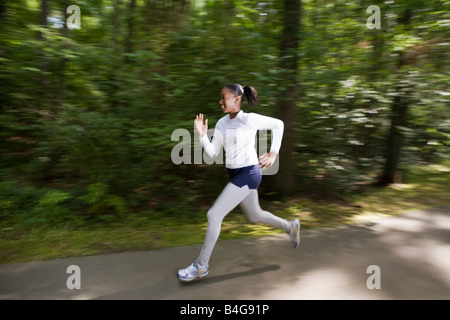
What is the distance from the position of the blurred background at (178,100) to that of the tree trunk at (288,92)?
27mm

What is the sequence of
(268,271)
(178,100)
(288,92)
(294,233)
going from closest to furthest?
1. (268,271)
2. (294,233)
3. (178,100)
4. (288,92)

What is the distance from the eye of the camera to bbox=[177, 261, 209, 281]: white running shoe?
323cm

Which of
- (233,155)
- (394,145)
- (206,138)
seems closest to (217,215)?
(233,155)

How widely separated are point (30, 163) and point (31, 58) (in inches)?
77.7

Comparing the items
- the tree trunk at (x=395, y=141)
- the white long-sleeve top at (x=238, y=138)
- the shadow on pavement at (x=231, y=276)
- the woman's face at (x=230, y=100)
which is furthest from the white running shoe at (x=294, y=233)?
the tree trunk at (x=395, y=141)

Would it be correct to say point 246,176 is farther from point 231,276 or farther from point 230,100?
point 231,276

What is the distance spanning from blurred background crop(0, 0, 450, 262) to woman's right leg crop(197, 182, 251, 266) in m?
1.20

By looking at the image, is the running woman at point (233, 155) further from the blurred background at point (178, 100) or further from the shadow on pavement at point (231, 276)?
the blurred background at point (178, 100)

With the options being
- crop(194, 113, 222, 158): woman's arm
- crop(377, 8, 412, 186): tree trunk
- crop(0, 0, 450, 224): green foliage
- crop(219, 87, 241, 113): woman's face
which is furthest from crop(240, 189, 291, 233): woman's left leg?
crop(377, 8, 412, 186): tree trunk

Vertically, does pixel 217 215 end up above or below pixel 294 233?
above

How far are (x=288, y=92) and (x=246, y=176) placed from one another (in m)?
2.91

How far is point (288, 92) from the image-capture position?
5727 mm

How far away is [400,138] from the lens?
738 centimetres

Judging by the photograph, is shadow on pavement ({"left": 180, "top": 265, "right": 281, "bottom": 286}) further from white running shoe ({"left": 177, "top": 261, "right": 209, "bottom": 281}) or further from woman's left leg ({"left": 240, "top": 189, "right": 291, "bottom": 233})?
woman's left leg ({"left": 240, "top": 189, "right": 291, "bottom": 233})
